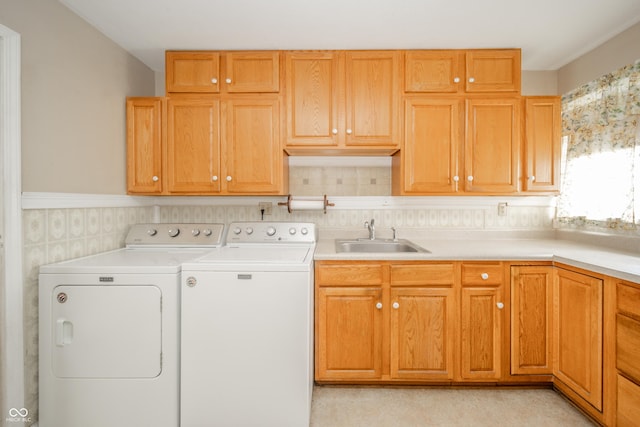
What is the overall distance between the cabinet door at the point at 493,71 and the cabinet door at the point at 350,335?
1.66 metres

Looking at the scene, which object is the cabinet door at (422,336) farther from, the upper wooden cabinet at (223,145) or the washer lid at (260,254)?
the upper wooden cabinet at (223,145)

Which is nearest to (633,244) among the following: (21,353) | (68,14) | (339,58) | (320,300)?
(320,300)

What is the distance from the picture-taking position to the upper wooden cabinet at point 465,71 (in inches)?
96.0

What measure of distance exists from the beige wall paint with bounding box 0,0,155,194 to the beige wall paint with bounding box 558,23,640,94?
3.42 meters

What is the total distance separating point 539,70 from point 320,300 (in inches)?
104

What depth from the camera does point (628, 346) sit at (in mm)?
1619

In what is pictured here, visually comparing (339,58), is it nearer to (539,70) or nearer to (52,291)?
(539,70)

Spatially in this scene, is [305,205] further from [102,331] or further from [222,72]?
[102,331]

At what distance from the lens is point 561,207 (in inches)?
109

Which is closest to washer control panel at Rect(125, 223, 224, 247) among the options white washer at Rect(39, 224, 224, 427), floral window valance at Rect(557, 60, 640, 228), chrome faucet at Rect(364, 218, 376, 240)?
white washer at Rect(39, 224, 224, 427)

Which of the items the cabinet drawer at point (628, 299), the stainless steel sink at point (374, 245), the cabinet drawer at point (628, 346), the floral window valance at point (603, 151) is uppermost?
the floral window valance at point (603, 151)

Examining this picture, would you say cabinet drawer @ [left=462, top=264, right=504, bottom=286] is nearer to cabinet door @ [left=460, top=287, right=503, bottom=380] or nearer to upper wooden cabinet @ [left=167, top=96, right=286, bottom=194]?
cabinet door @ [left=460, top=287, right=503, bottom=380]

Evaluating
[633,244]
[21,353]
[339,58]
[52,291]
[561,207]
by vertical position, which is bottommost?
[21,353]

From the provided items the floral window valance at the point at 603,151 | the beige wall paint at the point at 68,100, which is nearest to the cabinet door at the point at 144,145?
the beige wall paint at the point at 68,100
